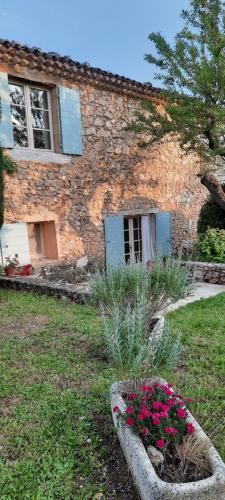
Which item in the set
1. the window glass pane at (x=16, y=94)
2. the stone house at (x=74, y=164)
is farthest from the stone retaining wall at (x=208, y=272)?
the window glass pane at (x=16, y=94)

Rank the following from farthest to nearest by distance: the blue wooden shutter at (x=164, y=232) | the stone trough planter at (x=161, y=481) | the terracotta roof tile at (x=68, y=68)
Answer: the blue wooden shutter at (x=164, y=232), the terracotta roof tile at (x=68, y=68), the stone trough planter at (x=161, y=481)

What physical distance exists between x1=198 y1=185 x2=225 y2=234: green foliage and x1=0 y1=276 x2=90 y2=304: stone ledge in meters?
4.81

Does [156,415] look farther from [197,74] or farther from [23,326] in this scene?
[197,74]

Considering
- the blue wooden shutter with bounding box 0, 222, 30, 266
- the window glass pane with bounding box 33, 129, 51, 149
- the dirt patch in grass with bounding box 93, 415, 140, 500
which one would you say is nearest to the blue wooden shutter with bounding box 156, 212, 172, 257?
the window glass pane with bounding box 33, 129, 51, 149

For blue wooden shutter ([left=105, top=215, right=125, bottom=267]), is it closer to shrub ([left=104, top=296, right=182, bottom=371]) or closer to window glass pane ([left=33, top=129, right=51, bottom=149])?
window glass pane ([left=33, top=129, right=51, bottom=149])

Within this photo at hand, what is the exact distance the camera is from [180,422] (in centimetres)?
192

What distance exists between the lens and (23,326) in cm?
446

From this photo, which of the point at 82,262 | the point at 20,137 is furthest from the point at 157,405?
the point at 20,137

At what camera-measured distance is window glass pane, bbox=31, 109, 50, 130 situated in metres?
7.29

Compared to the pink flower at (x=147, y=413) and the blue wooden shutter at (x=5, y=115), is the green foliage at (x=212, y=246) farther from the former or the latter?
the pink flower at (x=147, y=413)

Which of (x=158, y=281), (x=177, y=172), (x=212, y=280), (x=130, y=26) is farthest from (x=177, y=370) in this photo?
(x=130, y=26)

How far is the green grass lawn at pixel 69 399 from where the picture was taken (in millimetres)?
1961

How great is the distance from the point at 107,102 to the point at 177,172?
3.42 meters

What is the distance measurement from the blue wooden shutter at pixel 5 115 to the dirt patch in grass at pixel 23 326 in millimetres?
3422
